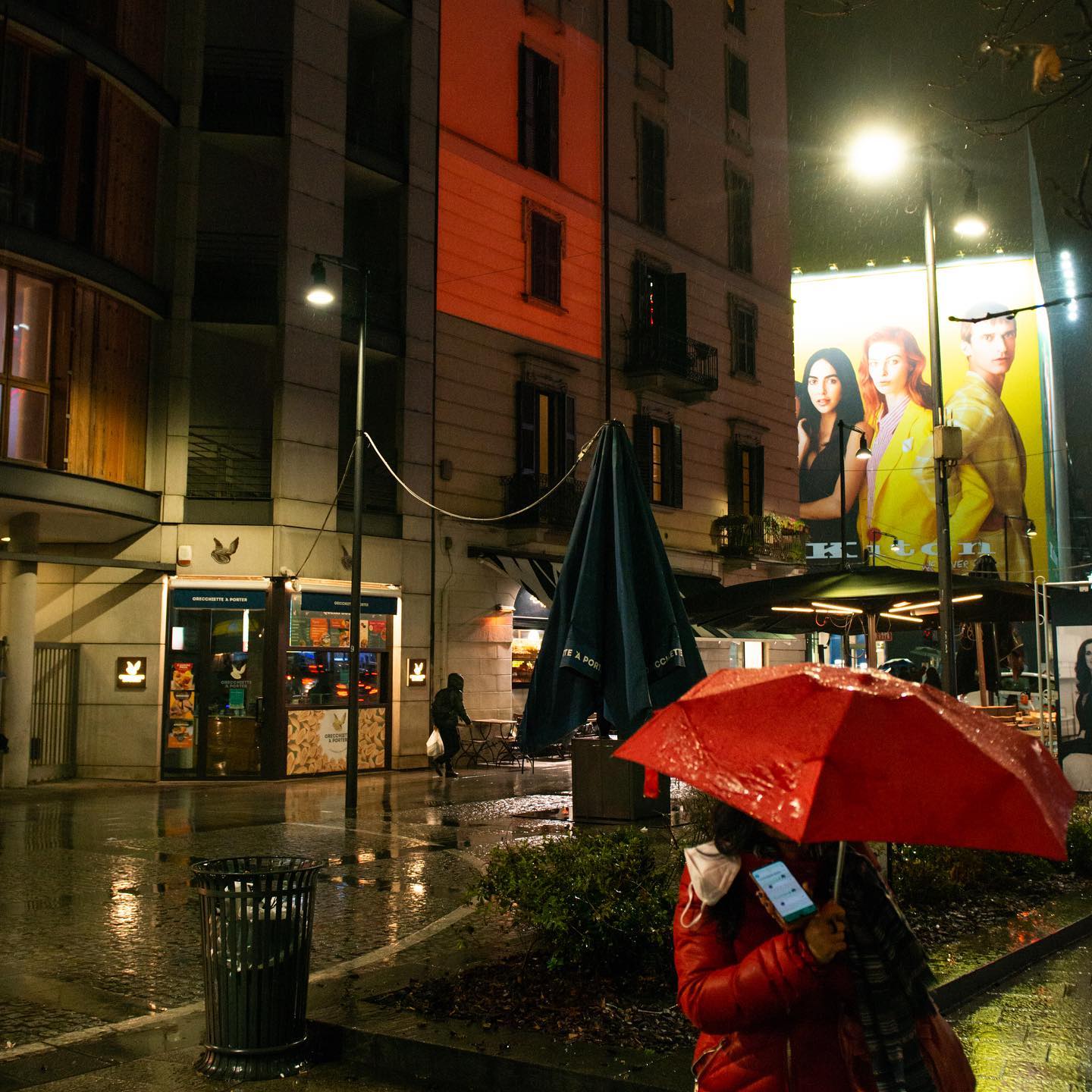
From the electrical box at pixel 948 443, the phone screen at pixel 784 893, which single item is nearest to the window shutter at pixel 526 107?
the electrical box at pixel 948 443

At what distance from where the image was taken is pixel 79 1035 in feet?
20.8

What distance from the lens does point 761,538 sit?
31.9 meters

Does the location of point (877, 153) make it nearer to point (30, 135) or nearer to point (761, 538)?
point (30, 135)

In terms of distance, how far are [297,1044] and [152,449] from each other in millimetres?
16556

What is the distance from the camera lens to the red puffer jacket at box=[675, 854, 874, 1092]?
115 inches

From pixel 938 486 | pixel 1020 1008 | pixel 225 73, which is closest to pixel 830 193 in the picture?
pixel 225 73

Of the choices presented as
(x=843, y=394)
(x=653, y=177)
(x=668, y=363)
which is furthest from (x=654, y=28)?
(x=843, y=394)

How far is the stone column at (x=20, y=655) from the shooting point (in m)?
18.9

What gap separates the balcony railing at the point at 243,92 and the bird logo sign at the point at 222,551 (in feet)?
24.3

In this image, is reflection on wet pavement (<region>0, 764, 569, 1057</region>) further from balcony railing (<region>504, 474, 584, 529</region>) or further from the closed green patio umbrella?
balcony railing (<region>504, 474, 584, 529</region>)

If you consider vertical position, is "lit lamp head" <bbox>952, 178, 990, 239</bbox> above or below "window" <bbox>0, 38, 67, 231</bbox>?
below

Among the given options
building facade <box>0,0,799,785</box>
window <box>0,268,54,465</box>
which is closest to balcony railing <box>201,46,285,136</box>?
building facade <box>0,0,799,785</box>

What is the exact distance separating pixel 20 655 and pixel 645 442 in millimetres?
15390

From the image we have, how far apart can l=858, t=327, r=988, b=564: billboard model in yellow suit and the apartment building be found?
34.2m
